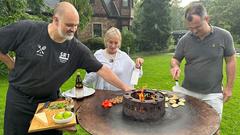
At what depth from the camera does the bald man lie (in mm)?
2824

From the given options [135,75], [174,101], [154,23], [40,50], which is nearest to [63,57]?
[40,50]

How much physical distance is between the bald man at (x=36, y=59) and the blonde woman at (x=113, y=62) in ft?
2.69

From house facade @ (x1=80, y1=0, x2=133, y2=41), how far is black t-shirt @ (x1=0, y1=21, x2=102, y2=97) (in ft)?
62.8

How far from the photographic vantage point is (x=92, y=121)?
8.43 feet

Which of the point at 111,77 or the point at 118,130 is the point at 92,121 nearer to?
the point at 118,130

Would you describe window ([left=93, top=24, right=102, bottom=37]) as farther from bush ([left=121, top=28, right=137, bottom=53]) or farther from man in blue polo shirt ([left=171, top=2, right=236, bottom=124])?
man in blue polo shirt ([left=171, top=2, right=236, bottom=124])

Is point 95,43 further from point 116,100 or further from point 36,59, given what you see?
point 36,59

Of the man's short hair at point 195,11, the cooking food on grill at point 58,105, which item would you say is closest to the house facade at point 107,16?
the man's short hair at point 195,11

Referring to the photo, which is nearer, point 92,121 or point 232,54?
point 92,121

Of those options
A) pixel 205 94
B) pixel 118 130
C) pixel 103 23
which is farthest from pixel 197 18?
pixel 103 23

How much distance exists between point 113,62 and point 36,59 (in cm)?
133

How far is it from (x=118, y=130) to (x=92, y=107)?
65 centimetres

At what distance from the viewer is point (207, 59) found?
11.3ft

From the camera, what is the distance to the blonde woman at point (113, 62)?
3.86 meters
